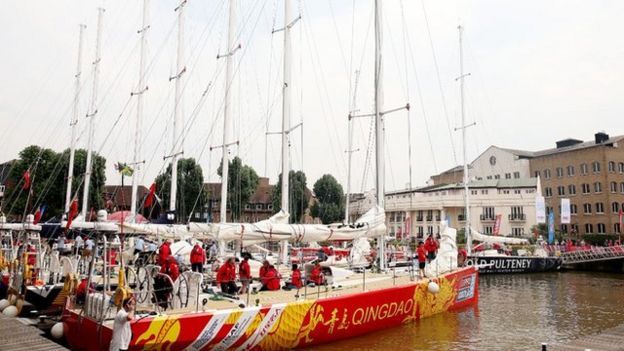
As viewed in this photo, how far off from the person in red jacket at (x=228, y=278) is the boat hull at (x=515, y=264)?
27683 millimetres

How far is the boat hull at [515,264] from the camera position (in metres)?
37.8

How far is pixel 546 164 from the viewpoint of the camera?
7200 cm

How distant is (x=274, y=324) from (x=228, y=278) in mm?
2463

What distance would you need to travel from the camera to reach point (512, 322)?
703 inches

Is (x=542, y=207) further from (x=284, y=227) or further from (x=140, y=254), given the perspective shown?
(x=140, y=254)

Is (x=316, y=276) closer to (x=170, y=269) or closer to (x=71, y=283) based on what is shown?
(x=170, y=269)

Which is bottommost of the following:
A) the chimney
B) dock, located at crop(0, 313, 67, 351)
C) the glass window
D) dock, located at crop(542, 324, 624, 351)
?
dock, located at crop(542, 324, 624, 351)

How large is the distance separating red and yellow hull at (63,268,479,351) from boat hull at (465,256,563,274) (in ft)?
75.6

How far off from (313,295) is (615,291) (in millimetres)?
24027

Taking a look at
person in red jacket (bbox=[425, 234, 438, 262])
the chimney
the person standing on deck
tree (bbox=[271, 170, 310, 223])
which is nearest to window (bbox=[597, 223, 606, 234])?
the chimney

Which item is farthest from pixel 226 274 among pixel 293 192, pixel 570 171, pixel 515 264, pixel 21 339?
pixel 570 171

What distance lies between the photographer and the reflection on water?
13914 mm

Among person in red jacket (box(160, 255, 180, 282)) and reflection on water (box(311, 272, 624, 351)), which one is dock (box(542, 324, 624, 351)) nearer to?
reflection on water (box(311, 272, 624, 351))

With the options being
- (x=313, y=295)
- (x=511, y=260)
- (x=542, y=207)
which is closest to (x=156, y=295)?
(x=313, y=295)
